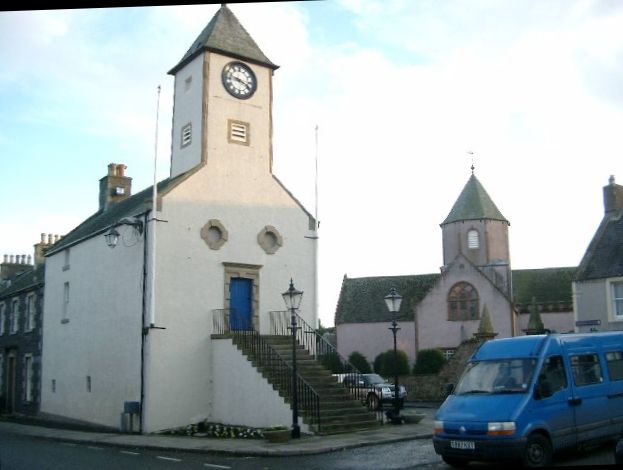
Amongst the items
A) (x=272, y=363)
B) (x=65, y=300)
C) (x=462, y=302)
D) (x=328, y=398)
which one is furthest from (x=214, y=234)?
(x=462, y=302)

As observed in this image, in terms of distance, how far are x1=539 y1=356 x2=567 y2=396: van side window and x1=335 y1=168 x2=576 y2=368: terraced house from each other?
122ft

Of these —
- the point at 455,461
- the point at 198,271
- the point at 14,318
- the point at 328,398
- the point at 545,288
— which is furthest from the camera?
the point at 545,288

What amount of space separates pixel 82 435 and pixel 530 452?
14.8 m

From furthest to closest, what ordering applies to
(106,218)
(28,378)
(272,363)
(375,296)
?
(375,296)
(28,378)
(106,218)
(272,363)

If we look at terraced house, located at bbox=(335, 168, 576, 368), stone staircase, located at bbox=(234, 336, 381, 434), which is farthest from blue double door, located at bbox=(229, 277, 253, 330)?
terraced house, located at bbox=(335, 168, 576, 368)

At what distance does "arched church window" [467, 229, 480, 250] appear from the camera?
57.5 metres

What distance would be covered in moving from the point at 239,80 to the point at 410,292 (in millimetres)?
34078

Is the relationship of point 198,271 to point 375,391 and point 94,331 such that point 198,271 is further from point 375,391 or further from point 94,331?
point 375,391

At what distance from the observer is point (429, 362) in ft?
140

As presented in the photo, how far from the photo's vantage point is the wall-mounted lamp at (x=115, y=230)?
2141cm

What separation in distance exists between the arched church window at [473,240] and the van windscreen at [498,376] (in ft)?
152

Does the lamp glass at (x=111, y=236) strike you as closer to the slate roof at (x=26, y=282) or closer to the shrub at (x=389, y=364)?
the slate roof at (x=26, y=282)

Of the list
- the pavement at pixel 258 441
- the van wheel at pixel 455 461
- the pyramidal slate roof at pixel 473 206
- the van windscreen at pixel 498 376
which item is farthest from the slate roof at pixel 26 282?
the pyramidal slate roof at pixel 473 206

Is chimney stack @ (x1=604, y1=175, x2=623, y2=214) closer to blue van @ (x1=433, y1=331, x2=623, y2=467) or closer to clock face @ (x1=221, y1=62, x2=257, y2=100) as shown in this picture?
clock face @ (x1=221, y1=62, x2=257, y2=100)
